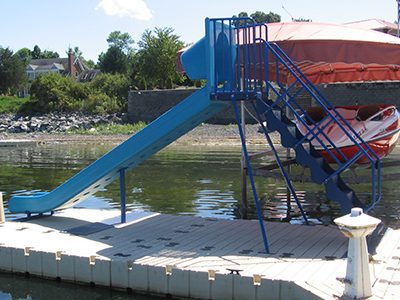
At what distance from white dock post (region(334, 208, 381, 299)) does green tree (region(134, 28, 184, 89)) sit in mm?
53753

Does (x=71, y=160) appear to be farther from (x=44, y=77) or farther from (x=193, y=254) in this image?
(x=44, y=77)

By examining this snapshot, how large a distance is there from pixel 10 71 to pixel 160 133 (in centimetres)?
7406

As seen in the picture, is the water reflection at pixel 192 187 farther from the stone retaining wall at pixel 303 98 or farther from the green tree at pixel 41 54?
the green tree at pixel 41 54

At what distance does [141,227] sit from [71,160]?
791 inches

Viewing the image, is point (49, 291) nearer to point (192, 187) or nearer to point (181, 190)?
point (181, 190)

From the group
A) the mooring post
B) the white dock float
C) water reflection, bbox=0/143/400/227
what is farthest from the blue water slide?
water reflection, bbox=0/143/400/227

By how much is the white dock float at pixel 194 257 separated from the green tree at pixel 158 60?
49.4 m

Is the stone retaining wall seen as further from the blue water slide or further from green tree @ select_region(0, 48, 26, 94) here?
green tree @ select_region(0, 48, 26, 94)

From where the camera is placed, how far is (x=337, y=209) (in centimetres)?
1550

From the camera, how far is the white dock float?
7496mm

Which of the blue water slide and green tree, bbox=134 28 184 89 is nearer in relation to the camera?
the blue water slide

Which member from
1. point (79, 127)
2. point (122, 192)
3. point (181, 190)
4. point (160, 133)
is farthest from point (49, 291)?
point (79, 127)

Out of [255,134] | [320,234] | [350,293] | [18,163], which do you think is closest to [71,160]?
[18,163]

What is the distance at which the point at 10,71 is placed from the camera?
79438 mm
